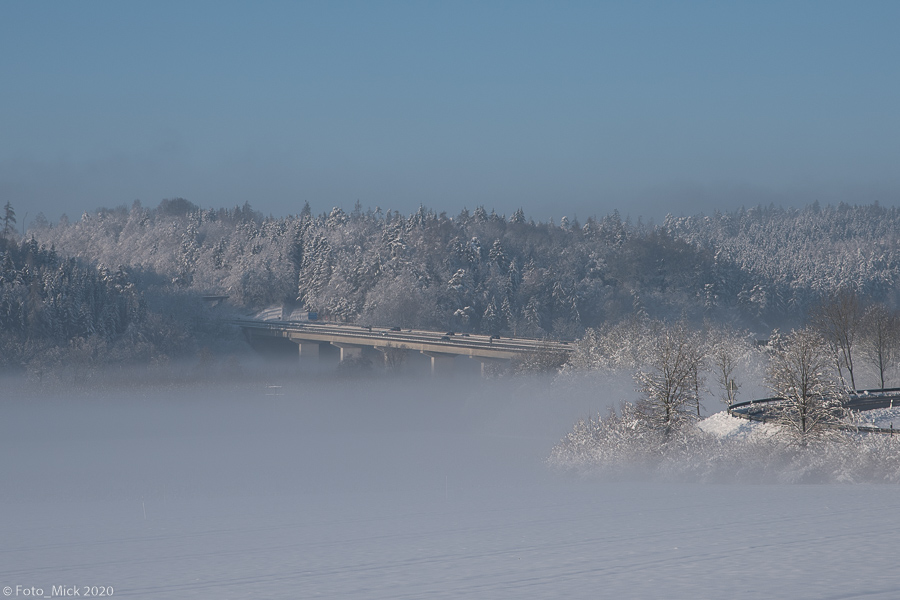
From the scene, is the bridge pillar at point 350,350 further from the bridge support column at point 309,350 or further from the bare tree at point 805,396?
the bare tree at point 805,396

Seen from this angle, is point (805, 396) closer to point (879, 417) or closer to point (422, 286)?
point (879, 417)

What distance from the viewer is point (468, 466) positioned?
49.7 m

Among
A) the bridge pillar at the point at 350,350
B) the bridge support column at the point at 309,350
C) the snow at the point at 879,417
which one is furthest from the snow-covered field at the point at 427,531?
the bridge support column at the point at 309,350

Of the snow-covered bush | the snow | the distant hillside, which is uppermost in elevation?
the distant hillside

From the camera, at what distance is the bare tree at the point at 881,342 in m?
61.3

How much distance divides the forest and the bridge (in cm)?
1296

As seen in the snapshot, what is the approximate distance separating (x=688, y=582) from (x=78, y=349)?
114 metres

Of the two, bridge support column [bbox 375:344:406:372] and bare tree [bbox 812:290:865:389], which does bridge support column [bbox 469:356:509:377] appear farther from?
bare tree [bbox 812:290:865:389]

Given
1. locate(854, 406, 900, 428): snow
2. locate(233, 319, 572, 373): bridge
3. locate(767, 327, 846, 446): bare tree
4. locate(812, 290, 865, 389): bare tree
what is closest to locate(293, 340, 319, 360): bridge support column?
locate(233, 319, 572, 373): bridge

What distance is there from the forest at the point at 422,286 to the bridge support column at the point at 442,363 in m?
31.6

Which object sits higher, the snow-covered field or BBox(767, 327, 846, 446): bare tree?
BBox(767, 327, 846, 446): bare tree

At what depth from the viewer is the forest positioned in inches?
4798

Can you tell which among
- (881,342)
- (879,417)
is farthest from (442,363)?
(879,417)

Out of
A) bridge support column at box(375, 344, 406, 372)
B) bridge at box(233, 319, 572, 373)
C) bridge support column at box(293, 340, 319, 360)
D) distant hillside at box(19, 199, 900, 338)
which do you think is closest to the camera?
bridge at box(233, 319, 572, 373)
